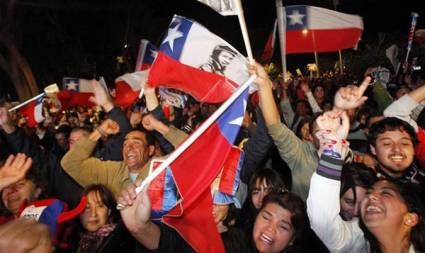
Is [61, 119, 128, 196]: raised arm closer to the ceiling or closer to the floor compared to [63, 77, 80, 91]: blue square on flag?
closer to the ceiling

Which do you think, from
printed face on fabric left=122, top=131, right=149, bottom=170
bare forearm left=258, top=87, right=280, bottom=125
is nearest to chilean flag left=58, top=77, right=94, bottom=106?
printed face on fabric left=122, top=131, right=149, bottom=170

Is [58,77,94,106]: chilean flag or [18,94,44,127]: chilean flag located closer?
[18,94,44,127]: chilean flag

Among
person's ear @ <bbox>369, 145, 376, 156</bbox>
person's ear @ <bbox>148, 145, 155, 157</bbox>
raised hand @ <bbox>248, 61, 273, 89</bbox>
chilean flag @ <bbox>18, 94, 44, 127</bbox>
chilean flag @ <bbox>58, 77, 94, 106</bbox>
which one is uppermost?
raised hand @ <bbox>248, 61, 273, 89</bbox>

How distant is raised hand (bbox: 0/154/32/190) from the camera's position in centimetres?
300

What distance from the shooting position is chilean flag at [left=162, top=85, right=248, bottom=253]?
2652mm

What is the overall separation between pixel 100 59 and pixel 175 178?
2868 centimetres

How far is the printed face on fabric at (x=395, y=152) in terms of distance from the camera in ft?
10.8

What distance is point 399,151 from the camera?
332cm

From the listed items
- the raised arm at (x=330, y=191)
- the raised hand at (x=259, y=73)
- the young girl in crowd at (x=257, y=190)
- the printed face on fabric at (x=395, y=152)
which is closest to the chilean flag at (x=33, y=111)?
the young girl in crowd at (x=257, y=190)

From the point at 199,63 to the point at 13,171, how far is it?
1477mm

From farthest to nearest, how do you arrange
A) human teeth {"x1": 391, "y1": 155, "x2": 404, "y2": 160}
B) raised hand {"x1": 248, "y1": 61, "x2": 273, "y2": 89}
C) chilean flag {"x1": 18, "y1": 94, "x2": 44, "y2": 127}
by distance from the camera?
1. chilean flag {"x1": 18, "y1": 94, "x2": 44, "y2": 127}
2. human teeth {"x1": 391, "y1": 155, "x2": 404, "y2": 160}
3. raised hand {"x1": 248, "y1": 61, "x2": 273, "y2": 89}

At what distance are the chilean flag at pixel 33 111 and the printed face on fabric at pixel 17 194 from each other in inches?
127

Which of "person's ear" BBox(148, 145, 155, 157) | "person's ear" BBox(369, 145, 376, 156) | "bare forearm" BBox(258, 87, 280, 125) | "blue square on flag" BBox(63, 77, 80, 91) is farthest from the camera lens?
"blue square on flag" BBox(63, 77, 80, 91)

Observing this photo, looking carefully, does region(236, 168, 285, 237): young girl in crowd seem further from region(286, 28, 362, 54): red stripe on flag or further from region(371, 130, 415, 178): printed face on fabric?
region(286, 28, 362, 54): red stripe on flag
